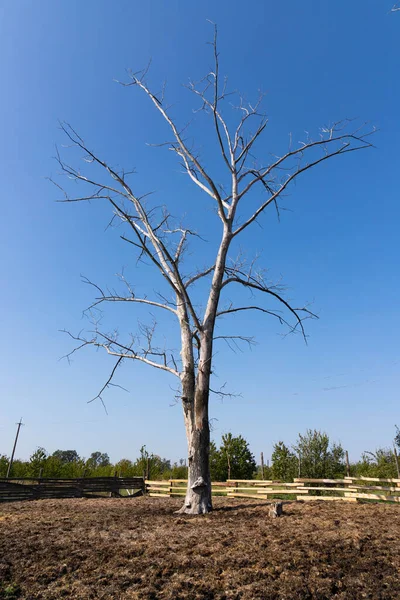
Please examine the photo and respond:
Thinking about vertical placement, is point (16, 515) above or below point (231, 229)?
below

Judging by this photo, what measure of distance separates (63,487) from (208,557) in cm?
1026

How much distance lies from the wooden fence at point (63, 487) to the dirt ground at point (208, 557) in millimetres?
6239

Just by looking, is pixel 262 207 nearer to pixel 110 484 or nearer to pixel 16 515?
pixel 16 515

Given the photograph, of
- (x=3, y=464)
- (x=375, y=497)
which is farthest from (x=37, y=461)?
(x=375, y=497)

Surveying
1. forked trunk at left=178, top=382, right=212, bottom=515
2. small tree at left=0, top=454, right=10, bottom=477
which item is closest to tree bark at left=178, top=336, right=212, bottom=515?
A: forked trunk at left=178, top=382, right=212, bottom=515

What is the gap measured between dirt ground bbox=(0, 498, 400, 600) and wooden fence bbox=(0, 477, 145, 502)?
246 inches

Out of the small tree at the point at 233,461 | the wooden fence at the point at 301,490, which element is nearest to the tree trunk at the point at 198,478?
the wooden fence at the point at 301,490

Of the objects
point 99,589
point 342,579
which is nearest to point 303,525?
point 342,579

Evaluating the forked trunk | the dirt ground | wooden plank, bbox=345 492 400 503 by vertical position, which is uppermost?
the forked trunk

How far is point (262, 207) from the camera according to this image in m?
9.21

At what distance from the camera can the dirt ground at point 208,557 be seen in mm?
3666

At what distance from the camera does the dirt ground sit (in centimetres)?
367

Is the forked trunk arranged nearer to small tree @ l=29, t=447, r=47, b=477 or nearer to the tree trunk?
the tree trunk

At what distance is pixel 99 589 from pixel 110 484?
11.6 m
